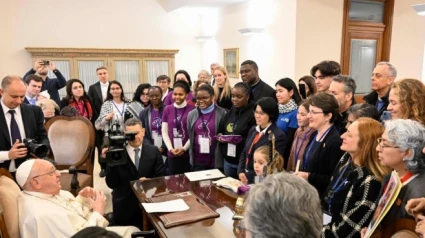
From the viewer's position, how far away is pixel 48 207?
1859 mm

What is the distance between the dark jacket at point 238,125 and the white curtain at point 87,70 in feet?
15.9

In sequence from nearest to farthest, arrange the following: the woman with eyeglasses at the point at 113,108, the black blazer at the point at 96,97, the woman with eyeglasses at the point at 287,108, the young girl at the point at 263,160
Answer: the young girl at the point at 263,160
the woman with eyeglasses at the point at 287,108
the woman with eyeglasses at the point at 113,108
the black blazer at the point at 96,97

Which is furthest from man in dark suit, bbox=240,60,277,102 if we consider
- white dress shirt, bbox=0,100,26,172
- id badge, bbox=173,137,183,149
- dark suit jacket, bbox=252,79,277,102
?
white dress shirt, bbox=0,100,26,172

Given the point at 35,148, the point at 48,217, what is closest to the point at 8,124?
the point at 35,148

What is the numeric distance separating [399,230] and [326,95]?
1.06 metres

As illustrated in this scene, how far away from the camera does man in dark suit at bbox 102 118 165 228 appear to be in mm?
2535

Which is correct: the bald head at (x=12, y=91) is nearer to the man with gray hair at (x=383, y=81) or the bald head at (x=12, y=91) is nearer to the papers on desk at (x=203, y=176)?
the papers on desk at (x=203, y=176)

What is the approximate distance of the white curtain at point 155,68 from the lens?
7.63m

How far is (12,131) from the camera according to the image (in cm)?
271

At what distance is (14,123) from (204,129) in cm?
168

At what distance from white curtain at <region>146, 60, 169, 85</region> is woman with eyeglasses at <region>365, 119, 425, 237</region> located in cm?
658

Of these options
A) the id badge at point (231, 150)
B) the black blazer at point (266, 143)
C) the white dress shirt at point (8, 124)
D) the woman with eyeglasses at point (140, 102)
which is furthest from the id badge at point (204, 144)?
the white dress shirt at point (8, 124)

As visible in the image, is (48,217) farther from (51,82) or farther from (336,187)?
(51,82)

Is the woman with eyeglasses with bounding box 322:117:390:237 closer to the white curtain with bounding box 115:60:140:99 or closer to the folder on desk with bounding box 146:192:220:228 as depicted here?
the folder on desk with bounding box 146:192:220:228
